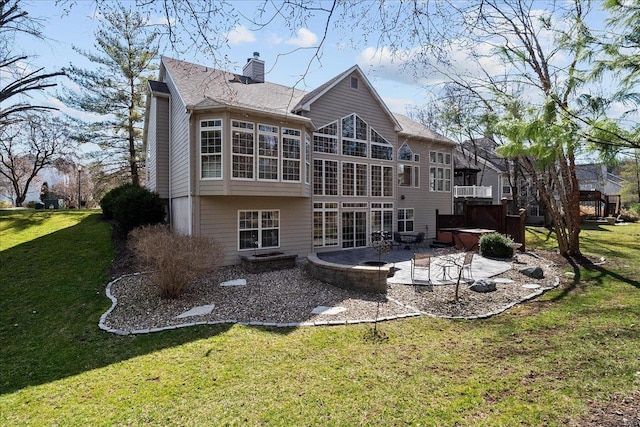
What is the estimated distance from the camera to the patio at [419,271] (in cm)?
996

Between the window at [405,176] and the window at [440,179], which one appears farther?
the window at [440,179]

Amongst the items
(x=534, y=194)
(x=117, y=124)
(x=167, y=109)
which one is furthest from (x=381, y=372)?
(x=534, y=194)

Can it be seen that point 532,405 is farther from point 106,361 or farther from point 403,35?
point 106,361

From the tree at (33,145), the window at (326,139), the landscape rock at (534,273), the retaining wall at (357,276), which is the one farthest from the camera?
the tree at (33,145)

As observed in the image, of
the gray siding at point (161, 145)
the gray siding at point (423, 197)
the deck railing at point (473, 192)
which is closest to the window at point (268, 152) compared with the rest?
the gray siding at point (161, 145)

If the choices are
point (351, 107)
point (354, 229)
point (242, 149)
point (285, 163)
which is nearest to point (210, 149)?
point (242, 149)

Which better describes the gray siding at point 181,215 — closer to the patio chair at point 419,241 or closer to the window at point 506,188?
the patio chair at point 419,241

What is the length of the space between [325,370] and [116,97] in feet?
79.0

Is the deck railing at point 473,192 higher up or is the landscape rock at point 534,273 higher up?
the deck railing at point 473,192

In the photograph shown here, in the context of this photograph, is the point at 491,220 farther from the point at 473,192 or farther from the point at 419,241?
the point at 473,192

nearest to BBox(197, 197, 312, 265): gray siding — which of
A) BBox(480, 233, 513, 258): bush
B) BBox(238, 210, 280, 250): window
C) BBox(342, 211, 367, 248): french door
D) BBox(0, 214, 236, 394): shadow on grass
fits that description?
BBox(238, 210, 280, 250): window

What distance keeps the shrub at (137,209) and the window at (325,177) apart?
6.47 meters

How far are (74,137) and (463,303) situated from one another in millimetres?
24989

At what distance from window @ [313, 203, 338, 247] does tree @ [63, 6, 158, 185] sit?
14.4 m
